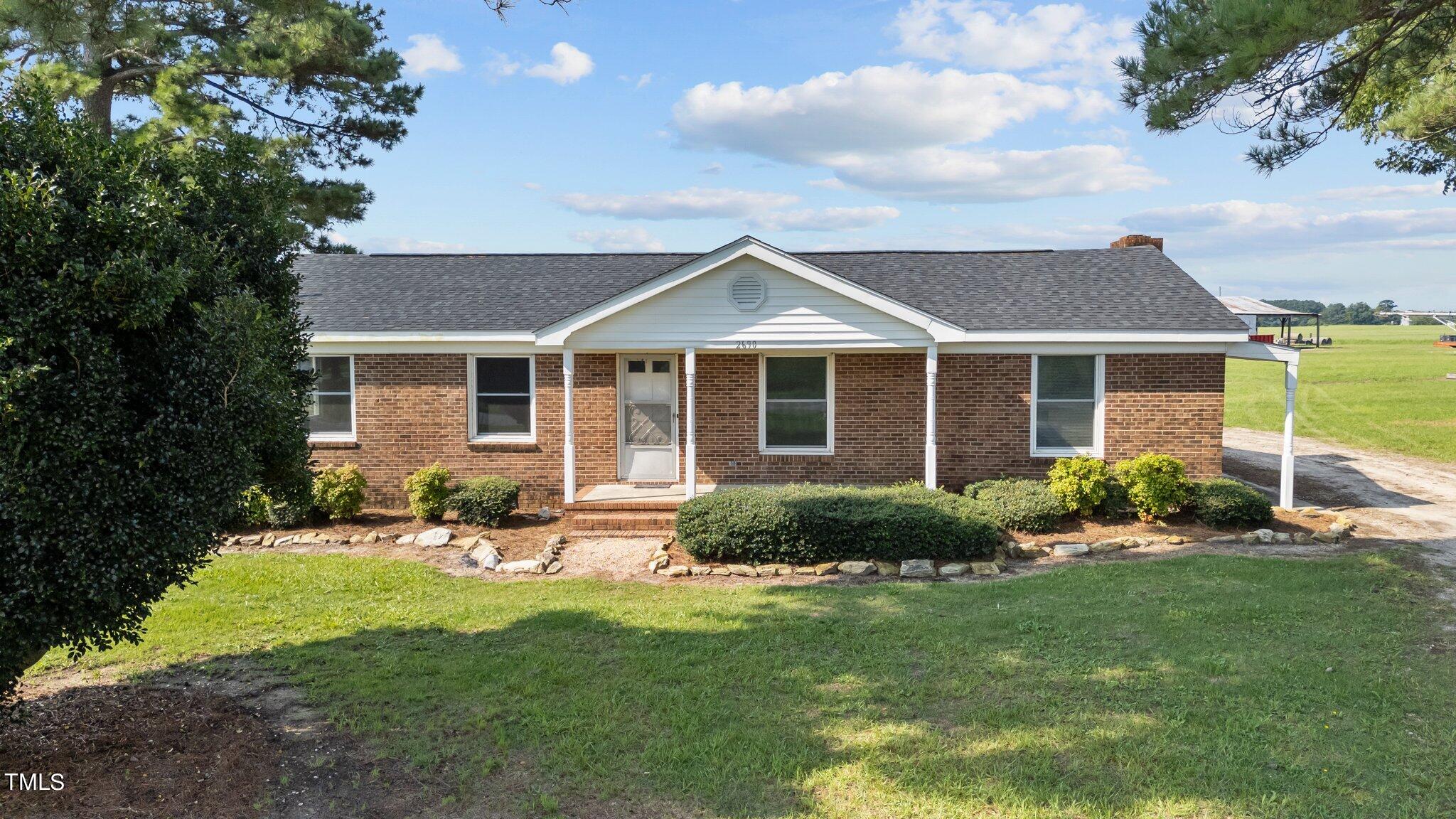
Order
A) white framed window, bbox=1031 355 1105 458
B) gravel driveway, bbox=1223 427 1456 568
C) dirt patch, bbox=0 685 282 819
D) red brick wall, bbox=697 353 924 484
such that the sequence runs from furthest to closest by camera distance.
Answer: red brick wall, bbox=697 353 924 484 < white framed window, bbox=1031 355 1105 458 < gravel driveway, bbox=1223 427 1456 568 < dirt patch, bbox=0 685 282 819

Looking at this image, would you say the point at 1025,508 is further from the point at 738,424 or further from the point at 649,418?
the point at 649,418

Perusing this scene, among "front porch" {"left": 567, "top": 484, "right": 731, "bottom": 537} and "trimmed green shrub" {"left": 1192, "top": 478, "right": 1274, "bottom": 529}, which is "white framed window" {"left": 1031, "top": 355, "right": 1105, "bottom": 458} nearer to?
"trimmed green shrub" {"left": 1192, "top": 478, "right": 1274, "bottom": 529}

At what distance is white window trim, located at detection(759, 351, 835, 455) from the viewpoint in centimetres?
1489

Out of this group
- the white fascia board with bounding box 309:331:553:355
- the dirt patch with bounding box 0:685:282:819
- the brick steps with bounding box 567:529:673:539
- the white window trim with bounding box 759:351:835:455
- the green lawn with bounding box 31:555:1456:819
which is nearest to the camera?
the dirt patch with bounding box 0:685:282:819

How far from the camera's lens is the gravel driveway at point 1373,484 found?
12562 millimetres

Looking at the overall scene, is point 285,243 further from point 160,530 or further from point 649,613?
point 649,613

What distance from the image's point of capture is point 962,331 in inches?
531

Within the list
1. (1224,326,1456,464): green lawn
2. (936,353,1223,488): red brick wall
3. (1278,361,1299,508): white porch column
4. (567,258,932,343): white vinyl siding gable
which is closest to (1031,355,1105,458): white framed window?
(936,353,1223,488): red brick wall

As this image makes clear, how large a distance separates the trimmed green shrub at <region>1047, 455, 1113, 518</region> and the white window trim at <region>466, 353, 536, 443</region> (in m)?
8.51

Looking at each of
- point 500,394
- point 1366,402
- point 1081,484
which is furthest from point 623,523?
point 1366,402

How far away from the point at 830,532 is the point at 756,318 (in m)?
4.06

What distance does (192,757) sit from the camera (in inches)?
224

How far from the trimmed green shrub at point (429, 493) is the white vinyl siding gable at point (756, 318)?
10.4ft

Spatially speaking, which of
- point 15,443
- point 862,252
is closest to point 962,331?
point 862,252
